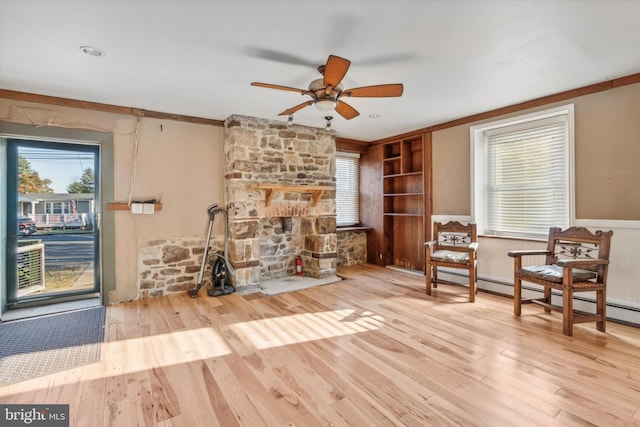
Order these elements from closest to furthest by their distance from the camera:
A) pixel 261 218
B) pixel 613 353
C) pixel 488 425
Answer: pixel 488 425 → pixel 613 353 → pixel 261 218

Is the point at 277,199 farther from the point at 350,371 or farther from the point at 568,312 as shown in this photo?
the point at 568,312

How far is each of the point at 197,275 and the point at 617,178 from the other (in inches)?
200

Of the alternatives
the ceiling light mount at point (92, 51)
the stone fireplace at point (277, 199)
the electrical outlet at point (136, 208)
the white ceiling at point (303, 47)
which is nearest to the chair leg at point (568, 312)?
the white ceiling at point (303, 47)

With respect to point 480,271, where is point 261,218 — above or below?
above

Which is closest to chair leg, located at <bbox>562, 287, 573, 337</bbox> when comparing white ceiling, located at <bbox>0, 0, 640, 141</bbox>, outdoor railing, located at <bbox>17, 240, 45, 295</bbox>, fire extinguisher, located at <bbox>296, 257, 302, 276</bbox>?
white ceiling, located at <bbox>0, 0, 640, 141</bbox>

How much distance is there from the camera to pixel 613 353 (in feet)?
7.89

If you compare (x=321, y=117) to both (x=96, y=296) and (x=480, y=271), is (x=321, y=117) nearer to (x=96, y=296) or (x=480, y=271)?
(x=480, y=271)

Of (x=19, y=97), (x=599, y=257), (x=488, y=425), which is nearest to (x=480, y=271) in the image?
(x=599, y=257)

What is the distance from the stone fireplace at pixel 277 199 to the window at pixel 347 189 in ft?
2.89

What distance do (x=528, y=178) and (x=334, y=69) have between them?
3.12 metres

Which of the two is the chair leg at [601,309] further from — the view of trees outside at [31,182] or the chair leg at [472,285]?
the view of trees outside at [31,182]

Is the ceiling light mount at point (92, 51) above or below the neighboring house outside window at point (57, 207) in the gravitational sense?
above

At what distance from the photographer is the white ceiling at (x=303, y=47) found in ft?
6.25

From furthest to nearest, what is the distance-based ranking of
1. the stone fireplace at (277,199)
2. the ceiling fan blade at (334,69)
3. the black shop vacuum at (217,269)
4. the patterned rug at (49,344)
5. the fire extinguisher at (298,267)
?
1. the fire extinguisher at (298,267)
2. the stone fireplace at (277,199)
3. the black shop vacuum at (217,269)
4. the patterned rug at (49,344)
5. the ceiling fan blade at (334,69)
